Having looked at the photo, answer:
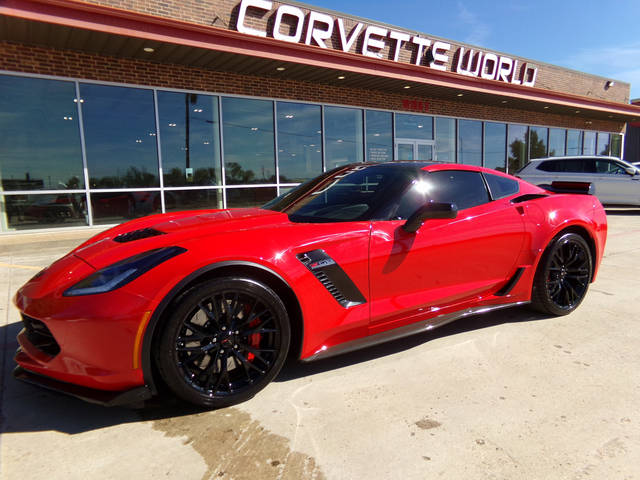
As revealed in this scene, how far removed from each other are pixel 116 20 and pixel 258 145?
453 cm

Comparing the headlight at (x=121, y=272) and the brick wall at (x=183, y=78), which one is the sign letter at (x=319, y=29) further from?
the headlight at (x=121, y=272)

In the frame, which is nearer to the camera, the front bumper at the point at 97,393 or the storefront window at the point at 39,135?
the front bumper at the point at 97,393

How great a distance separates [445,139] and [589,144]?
10.8 metres

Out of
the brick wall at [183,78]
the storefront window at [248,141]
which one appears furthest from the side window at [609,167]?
the storefront window at [248,141]

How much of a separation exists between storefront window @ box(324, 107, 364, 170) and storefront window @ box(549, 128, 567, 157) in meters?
10.8

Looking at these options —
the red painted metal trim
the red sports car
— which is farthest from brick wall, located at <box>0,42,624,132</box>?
the red sports car

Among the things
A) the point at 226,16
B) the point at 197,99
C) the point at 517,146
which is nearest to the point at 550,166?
the point at 517,146

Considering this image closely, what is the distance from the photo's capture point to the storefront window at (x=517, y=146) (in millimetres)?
16625

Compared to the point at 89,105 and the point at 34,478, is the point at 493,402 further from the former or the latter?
the point at 89,105

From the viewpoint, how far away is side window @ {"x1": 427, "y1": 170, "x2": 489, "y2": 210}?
297 centimetres

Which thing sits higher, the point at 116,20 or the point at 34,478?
the point at 116,20

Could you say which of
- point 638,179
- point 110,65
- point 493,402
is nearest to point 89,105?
point 110,65

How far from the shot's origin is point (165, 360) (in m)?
1.94

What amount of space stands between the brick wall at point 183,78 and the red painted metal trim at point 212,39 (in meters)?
1.84
